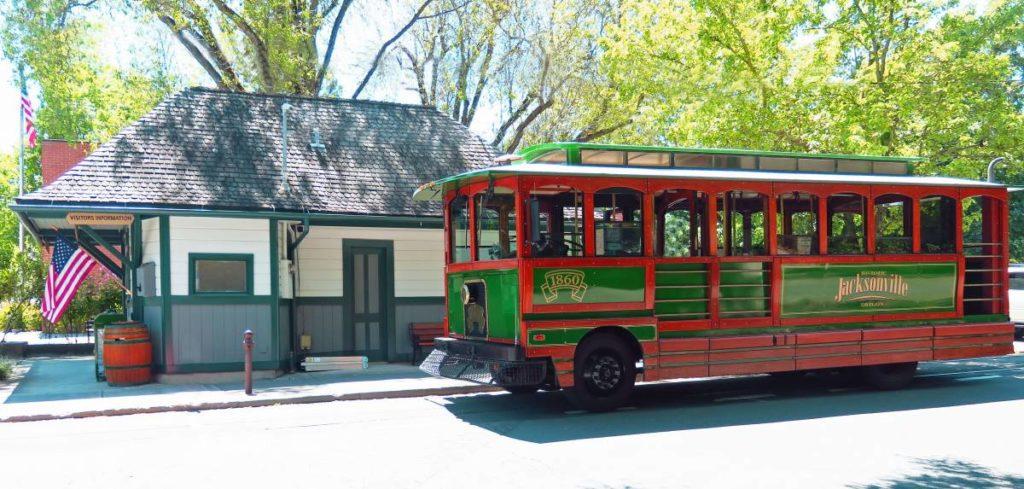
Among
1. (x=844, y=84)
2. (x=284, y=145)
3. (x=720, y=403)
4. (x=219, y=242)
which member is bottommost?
(x=720, y=403)

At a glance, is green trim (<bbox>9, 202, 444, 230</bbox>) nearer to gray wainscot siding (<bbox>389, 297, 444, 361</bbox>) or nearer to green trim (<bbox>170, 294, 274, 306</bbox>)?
green trim (<bbox>170, 294, 274, 306</bbox>)

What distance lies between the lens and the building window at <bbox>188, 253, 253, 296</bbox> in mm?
14484

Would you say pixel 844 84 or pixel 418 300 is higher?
pixel 844 84

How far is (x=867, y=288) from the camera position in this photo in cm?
1277

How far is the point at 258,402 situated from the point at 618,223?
5.29 meters

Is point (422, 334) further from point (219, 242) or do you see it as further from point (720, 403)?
point (720, 403)

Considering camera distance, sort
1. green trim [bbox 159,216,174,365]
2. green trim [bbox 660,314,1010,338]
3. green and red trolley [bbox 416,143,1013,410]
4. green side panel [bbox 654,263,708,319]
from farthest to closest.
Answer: green trim [bbox 159,216,174,365] → green trim [bbox 660,314,1010,338] → green side panel [bbox 654,263,708,319] → green and red trolley [bbox 416,143,1013,410]

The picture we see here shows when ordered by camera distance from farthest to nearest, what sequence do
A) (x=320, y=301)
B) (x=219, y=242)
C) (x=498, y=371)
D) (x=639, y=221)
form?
(x=320, y=301) < (x=219, y=242) < (x=639, y=221) < (x=498, y=371)

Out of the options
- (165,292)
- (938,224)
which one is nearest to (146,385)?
(165,292)

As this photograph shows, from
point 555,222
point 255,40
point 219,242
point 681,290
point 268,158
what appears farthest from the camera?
point 255,40

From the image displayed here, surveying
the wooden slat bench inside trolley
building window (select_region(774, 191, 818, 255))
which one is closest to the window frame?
building window (select_region(774, 191, 818, 255))

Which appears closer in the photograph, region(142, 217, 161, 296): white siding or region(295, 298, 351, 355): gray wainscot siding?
region(142, 217, 161, 296): white siding

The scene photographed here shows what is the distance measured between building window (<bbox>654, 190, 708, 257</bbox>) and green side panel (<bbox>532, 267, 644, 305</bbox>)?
82 centimetres

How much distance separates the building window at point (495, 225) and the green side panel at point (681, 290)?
190cm
